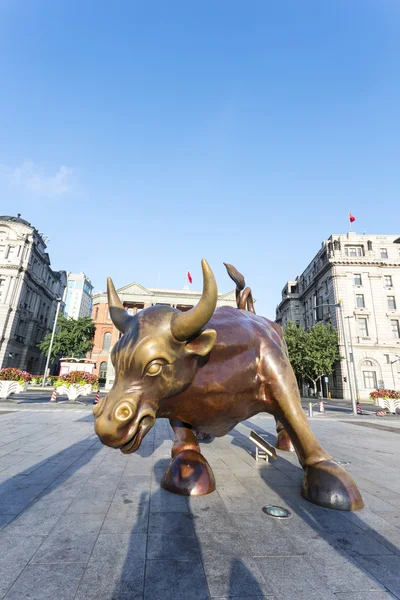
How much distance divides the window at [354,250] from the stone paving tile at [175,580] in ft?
144

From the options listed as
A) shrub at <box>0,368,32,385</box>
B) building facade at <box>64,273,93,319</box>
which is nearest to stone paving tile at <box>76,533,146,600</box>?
shrub at <box>0,368,32,385</box>

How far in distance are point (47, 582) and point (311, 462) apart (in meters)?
2.51

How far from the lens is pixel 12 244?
136ft

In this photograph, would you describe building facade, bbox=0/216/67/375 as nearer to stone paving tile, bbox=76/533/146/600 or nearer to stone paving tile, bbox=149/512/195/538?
stone paving tile, bbox=149/512/195/538

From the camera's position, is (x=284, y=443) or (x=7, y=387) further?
(x=7, y=387)

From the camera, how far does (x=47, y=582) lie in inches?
69.2

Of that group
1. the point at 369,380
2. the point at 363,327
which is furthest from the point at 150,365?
the point at 363,327

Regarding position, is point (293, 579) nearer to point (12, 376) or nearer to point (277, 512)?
point (277, 512)

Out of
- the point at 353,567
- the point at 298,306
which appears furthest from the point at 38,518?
the point at 298,306

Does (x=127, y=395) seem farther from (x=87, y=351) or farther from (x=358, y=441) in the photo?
(x=87, y=351)

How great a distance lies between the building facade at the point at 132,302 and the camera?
46.4 metres

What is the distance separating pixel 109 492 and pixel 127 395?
1.86 meters

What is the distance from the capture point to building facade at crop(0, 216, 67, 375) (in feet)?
127

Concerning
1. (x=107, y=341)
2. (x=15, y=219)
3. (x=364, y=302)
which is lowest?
(x=107, y=341)
